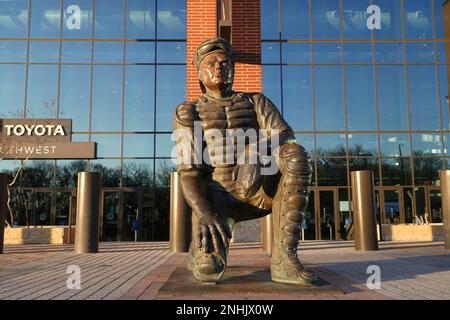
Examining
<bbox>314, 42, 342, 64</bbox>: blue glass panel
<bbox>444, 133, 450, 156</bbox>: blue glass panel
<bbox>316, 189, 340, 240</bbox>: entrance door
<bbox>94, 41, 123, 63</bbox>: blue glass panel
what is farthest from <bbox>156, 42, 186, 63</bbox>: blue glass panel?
<bbox>444, 133, 450, 156</bbox>: blue glass panel

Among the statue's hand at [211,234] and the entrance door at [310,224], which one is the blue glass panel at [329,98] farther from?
the statue's hand at [211,234]

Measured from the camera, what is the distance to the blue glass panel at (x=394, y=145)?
18797mm

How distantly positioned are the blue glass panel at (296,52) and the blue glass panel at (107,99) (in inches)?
284

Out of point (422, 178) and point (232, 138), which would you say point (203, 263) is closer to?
point (232, 138)

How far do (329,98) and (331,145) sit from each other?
6.78ft

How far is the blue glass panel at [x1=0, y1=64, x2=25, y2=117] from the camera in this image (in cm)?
1852

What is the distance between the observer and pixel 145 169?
18.1 metres

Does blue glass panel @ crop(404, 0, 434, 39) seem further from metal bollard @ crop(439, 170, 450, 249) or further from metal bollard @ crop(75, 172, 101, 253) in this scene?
metal bollard @ crop(75, 172, 101, 253)

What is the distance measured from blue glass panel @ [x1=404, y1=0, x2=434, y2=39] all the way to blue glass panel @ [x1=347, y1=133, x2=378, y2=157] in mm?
4993

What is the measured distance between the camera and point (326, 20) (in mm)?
19266

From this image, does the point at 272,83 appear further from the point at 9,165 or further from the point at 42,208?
the point at 9,165

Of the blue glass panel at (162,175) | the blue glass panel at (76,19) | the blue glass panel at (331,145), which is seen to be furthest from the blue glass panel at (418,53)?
the blue glass panel at (76,19)

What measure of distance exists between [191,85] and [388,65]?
10.4m
